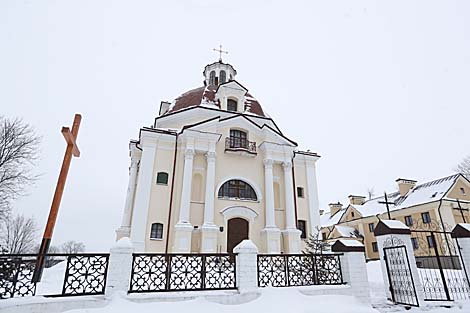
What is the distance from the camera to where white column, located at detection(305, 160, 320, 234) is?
17.5 metres

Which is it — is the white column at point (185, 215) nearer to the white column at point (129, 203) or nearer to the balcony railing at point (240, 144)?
the balcony railing at point (240, 144)

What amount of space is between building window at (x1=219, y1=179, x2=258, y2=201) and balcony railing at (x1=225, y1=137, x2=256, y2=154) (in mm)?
2030

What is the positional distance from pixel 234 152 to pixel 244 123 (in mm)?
2239

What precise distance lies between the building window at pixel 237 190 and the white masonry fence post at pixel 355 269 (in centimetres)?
941

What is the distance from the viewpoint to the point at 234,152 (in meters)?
16.7

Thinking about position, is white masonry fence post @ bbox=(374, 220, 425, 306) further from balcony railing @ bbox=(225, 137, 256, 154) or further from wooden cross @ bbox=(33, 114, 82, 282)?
balcony railing @ bbox=(225, 137, 256, 154)

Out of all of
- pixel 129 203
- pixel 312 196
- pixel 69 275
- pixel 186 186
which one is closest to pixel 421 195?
pixel 312 196

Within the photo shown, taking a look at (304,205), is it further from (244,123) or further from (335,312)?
(335,312)

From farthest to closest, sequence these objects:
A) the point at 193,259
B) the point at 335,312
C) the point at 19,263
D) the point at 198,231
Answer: the point at 198,231 < the point at 193,259 < the point at 335,312 < the point at 19,263

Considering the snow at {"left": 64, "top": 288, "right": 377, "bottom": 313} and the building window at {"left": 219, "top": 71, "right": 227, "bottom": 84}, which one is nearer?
the snow at {"left": 64, "top": 288, "right": 377, "bottom": 313}

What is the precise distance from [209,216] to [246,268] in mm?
8387

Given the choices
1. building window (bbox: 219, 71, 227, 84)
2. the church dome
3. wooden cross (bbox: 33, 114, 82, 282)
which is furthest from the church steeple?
wooden cross (bbox: 33, 114, 82, 282)

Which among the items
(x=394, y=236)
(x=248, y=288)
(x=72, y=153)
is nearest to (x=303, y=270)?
(x=248, y=288)

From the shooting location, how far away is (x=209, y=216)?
14508 mm
